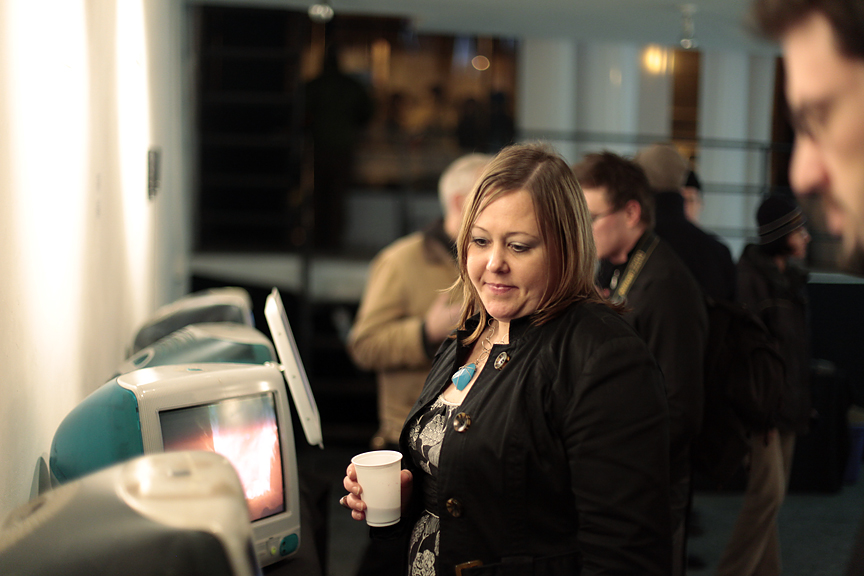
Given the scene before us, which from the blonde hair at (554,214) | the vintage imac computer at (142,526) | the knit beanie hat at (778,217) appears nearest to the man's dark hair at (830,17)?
the blonde hair at (554,214)

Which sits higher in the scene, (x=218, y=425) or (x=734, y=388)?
(x=218, y=425)

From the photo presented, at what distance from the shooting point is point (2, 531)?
30.8 inches

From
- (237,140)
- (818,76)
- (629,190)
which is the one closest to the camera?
(818,76)

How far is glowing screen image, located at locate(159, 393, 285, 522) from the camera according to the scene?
1.37 meters

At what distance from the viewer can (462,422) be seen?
1236 millimetres

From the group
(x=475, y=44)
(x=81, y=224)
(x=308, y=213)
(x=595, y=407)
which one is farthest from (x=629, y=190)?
(x=475, y=44)

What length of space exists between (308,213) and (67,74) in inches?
151

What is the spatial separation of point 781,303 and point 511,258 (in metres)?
2.94

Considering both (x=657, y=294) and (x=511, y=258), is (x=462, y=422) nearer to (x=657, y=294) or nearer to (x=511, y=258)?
(x=511, y=258)

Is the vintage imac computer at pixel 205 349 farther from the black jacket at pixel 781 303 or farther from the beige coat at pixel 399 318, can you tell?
the black jacket at pixel 781 303

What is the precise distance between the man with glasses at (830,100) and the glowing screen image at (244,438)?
1083mm

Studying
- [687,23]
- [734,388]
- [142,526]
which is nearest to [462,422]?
[142,526]

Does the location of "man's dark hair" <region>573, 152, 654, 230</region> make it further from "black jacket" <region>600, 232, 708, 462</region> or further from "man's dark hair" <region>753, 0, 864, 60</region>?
"man's dark hair" <region>753, 0, 864, 60</region>

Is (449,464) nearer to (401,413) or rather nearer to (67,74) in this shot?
(67,74)
